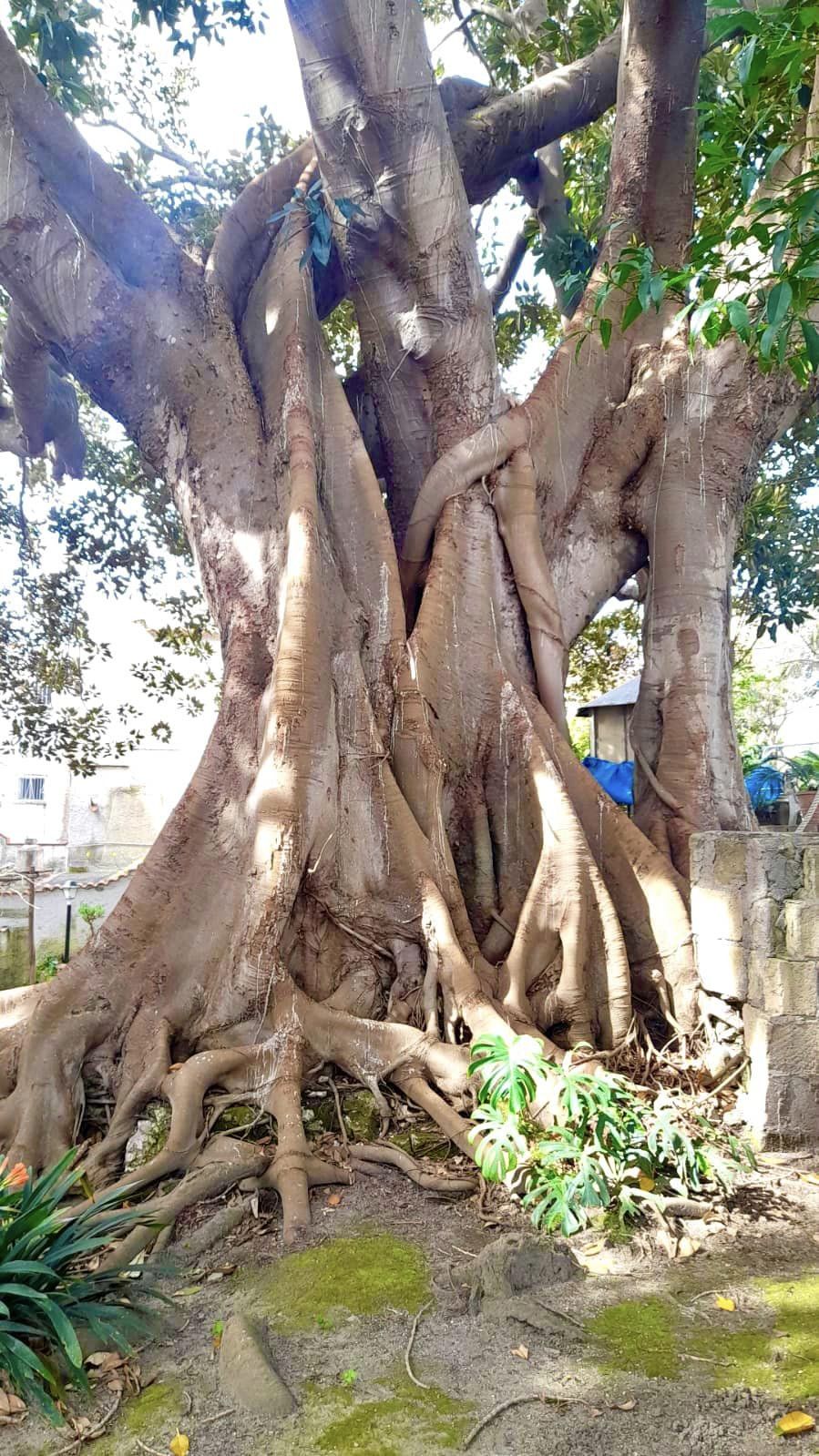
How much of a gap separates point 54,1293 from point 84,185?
5.25 meters

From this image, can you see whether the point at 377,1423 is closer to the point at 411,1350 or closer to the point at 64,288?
the point at 411,1350

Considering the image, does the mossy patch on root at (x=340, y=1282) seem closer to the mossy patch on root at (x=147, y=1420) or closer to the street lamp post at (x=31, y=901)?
the mossy patch on root at (x=147, y=1420)

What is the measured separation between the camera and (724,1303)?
2.79 metres

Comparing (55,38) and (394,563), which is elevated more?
(55,38)

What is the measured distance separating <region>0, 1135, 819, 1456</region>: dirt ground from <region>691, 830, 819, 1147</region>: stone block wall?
41cm

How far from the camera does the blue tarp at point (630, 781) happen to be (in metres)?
9.43

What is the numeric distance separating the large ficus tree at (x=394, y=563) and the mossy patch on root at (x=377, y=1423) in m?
1.04

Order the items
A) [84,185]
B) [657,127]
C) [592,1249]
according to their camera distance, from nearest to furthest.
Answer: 1. [592,1249]
2. [84,185]
3. [657,127]

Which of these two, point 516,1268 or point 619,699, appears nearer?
point 516,1268

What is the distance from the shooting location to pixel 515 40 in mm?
8078

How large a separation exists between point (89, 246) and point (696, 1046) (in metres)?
5.13

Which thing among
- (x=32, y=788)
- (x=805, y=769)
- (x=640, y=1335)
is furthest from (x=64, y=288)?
(x=32, y=788)

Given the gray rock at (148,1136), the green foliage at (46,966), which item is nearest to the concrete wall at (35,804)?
→ the green foliage at (46,966)

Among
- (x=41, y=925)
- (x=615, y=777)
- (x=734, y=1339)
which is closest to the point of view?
(x=734, y=1339)
